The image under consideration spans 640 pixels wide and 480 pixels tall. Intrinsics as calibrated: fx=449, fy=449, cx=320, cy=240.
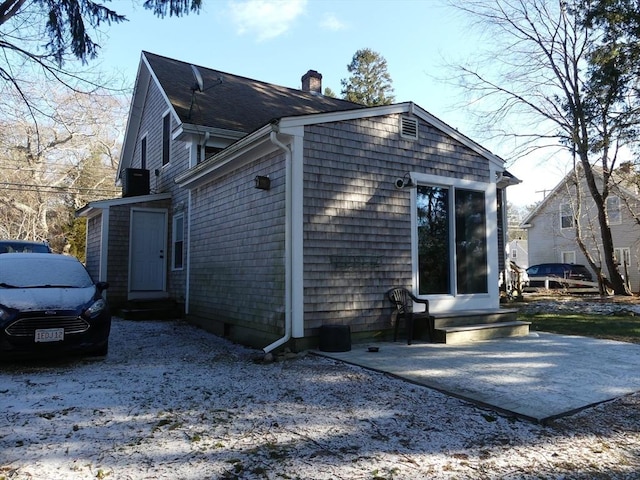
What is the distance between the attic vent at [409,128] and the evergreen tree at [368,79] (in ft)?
93.9

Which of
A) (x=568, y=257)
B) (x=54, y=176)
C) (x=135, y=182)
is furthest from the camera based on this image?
(x=54, y=176)

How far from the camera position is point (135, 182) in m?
13.0

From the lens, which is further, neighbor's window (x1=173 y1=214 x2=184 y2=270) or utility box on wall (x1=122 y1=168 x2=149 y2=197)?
utility box on wall (x1=122 y1=168 x2=149 y2=197)

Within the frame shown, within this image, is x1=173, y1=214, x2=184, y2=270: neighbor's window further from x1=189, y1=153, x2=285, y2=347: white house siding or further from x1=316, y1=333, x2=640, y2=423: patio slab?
x1=316, y1=333, x2=640, y2=423: patio slab

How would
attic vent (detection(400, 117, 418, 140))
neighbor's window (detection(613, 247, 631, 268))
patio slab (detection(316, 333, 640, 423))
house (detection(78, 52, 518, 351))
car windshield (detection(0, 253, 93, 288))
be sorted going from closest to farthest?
patio slab (detection(316, 333, 640, 423)) < car windshield (detection(0, 253, 93, 288)) < house (detection(78, 52, 518, 351)) < attic vent (detection(400, 117, 418, 140)) < neighbor's window (detection(613, 247, 631, 268))

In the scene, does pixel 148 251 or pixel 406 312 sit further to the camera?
pixel 148 251

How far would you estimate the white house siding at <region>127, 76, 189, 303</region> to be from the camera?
431 inches

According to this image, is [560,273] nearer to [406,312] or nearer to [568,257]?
[568,257]

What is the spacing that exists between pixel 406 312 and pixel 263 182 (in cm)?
299

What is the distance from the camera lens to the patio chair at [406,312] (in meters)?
6.94

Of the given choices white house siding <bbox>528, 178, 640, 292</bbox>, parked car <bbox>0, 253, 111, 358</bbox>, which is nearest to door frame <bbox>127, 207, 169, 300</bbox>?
parked car <bbox>0, 253, 111, 358</bbox>

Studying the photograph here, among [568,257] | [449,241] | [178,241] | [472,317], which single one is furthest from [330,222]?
[568,257]

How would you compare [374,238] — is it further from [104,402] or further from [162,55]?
[162,55]

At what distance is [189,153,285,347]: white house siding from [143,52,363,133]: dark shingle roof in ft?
7.36
